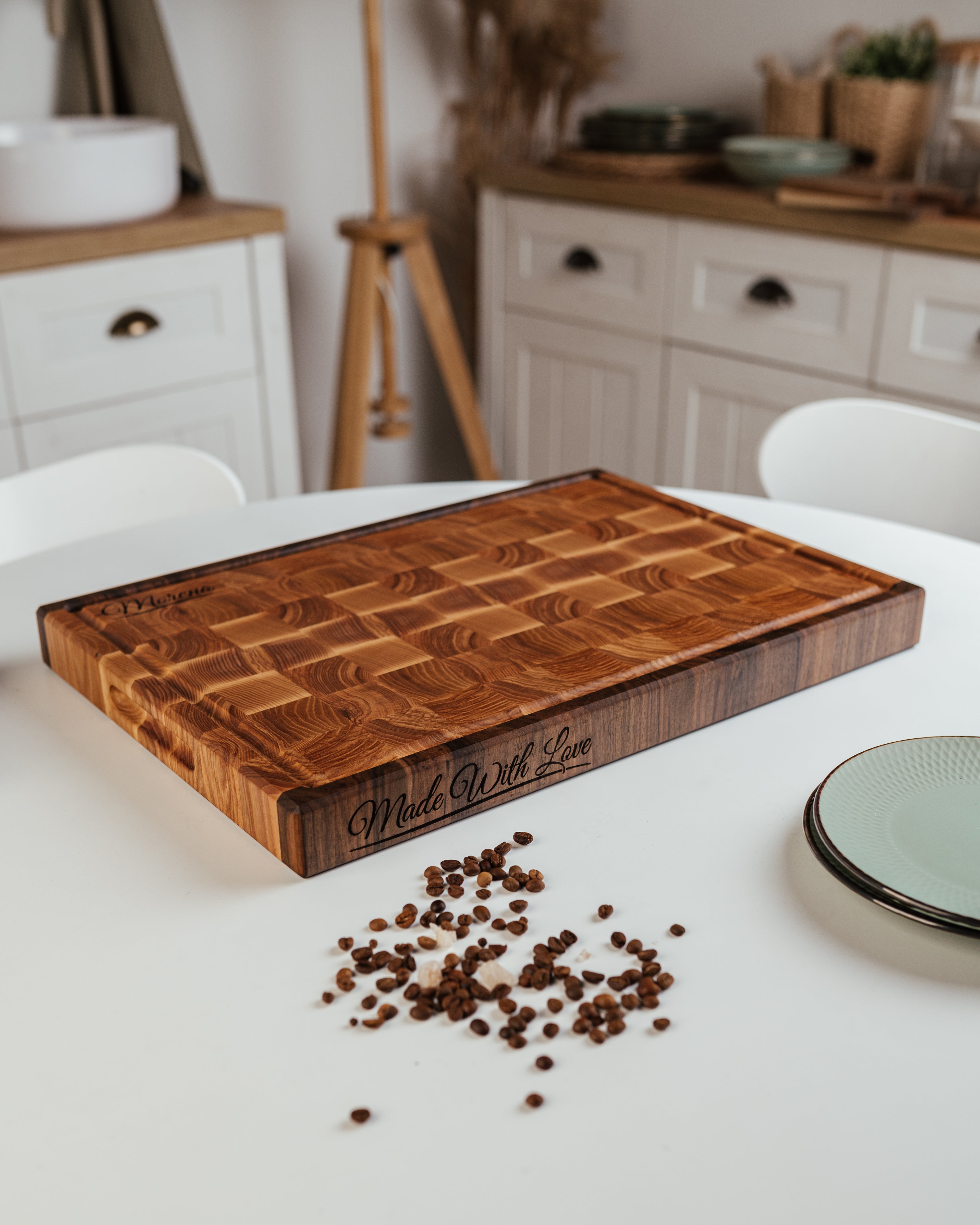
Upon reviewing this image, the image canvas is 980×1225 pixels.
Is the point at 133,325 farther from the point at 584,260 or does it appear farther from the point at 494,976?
the point at 494,976

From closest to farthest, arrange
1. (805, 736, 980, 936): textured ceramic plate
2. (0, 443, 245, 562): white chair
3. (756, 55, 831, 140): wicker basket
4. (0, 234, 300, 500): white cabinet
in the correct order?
(805, 736, 980, 936): textured ceramic plate
(0, 443, 245, 562): white chair
(0, 234, 300, 500): white cabinet
(756, 55, 831, 140): wicker basket

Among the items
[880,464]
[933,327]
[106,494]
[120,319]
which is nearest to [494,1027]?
[106,494]

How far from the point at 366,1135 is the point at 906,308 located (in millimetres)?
1907

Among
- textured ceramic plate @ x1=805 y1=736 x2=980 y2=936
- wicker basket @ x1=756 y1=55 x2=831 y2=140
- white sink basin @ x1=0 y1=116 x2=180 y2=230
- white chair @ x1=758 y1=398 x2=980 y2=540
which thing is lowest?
white chair @ x1=758 y1=398 x2=980 y2=540

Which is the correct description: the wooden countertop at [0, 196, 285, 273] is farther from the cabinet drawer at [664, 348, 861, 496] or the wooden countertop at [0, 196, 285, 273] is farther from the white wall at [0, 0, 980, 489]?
the cabinet drawer at [664, 348, 861, 496]

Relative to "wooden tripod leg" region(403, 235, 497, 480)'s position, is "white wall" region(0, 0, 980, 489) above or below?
above

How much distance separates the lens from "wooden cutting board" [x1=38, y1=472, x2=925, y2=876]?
2.61 feet

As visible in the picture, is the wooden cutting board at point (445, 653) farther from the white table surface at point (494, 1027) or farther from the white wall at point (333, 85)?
the white wall at point (333, 85)

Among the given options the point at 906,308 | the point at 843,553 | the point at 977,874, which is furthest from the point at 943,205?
the point at 977,874

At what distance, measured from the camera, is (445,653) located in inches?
36.9

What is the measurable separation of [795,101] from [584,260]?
521 millimetres

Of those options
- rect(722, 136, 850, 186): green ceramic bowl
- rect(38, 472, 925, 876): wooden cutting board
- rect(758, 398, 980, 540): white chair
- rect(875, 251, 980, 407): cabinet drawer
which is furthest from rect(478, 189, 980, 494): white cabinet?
rect(38, 472, 925, 876): wooden cutting board

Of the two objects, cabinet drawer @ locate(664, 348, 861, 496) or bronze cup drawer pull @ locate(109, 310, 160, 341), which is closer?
bronze cup drawer pull @ locate(109, 310, 160, 341)

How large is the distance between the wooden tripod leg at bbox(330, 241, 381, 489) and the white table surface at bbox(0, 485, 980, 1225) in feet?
5.62
